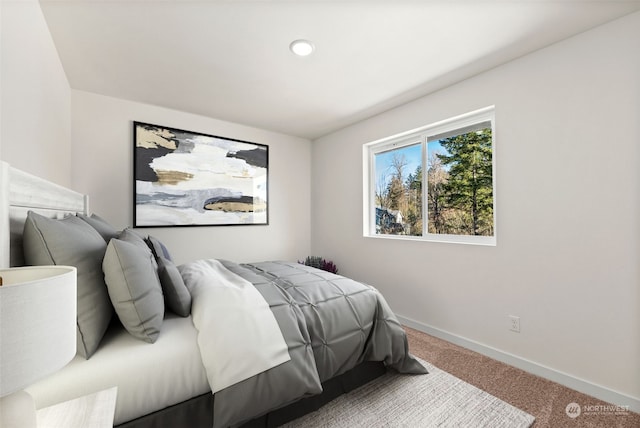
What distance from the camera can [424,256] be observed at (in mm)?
2754

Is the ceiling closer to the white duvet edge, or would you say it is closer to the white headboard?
the white headboard

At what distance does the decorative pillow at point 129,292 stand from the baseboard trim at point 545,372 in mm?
2424

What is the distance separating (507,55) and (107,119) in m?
3.67

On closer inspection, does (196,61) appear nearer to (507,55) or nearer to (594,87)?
(507,55)

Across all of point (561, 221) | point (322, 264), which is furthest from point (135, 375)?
point (322, 264)

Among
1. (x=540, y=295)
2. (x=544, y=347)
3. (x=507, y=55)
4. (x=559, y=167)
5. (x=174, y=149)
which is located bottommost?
(x=544, y=347)

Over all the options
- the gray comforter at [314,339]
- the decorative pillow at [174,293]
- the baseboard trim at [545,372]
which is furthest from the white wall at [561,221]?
the decorative pillow at [174,293]

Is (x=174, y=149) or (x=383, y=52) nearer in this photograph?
(x=383, y=52)

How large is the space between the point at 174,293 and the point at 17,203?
2.39 ft

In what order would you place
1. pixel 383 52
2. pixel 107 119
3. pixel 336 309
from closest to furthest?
pixel 336 309 → pixel 383 52 → pixel 107 119

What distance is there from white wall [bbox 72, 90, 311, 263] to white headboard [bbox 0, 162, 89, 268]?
1.35m

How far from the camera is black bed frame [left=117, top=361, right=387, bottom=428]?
110cm

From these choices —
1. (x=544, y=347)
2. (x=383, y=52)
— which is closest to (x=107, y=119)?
(x=383, y=52)

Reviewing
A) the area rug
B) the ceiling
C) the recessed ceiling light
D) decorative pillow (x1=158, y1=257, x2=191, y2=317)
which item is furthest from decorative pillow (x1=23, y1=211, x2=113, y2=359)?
the recessed ceiling light
